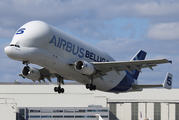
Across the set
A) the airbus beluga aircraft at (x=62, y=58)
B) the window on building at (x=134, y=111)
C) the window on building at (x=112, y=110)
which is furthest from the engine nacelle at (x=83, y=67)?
the window on building at (x=112, y=110)

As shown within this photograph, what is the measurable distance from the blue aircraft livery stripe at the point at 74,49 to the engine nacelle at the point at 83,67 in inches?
52.2

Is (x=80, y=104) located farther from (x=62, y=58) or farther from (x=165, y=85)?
(x=62, y=58)

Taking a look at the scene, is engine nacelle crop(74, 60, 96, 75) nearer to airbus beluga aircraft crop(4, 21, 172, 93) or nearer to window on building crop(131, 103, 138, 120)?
airbus beluga aircraft crop(4, 21, 172, 93)

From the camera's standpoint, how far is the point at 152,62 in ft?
139

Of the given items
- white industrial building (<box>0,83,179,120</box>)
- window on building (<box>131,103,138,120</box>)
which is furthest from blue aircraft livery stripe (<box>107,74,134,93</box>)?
window on building (<box>131,103,138,120</box>)

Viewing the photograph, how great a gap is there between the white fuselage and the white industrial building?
8456 centimetres

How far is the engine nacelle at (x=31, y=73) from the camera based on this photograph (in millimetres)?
44894

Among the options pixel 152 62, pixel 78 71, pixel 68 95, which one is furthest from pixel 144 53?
pixel 68 95

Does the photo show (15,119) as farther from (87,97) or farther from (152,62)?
(152,62)

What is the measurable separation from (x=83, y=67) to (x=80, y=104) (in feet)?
310

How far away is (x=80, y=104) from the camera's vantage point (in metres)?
→ 134

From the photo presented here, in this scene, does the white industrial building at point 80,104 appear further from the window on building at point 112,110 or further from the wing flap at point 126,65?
the wing flap at point 126,65

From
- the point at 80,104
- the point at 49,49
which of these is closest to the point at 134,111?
the point at 80,104

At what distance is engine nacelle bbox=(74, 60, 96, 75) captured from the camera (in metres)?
41.5
